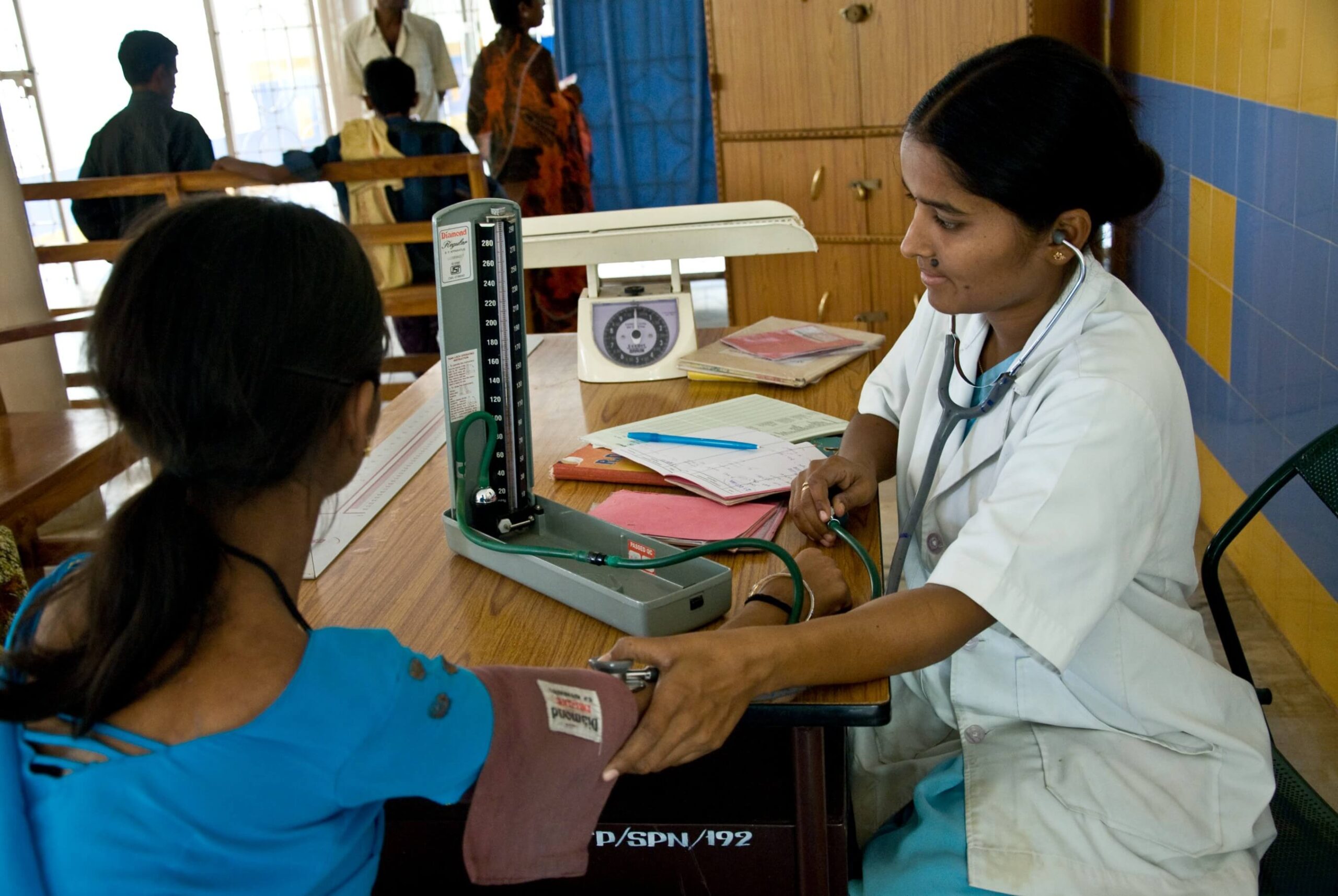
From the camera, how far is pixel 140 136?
349cm

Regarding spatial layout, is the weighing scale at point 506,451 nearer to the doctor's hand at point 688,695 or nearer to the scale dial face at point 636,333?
the doctor's hand at point 688,695

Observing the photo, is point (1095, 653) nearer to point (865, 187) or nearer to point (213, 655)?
point (213, 655)

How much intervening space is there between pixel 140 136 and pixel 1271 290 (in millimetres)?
3021

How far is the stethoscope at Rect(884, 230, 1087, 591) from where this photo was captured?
1263 millimetres

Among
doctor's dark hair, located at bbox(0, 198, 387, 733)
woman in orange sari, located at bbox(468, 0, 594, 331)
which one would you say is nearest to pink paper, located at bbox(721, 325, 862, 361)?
doctor's dark hair, located at bbox(0, 198, 387, 733)

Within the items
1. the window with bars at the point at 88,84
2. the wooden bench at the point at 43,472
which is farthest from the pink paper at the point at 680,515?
the window with bars at the point at 88,84

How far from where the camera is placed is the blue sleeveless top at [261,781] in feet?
2.53

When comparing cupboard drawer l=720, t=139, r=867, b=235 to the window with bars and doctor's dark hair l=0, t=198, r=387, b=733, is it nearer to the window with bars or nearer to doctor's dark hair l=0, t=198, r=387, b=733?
the window with bars

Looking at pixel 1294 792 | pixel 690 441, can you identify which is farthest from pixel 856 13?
pixel 1294 792

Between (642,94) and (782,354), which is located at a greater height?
(642,94)

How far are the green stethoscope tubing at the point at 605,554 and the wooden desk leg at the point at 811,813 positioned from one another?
113 mm

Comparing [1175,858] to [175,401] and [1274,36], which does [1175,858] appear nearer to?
[175,401]

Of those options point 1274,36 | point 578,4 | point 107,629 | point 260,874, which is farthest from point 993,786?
point 578,4

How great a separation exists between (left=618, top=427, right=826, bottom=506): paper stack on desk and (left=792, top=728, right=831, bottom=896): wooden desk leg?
0.39 m
